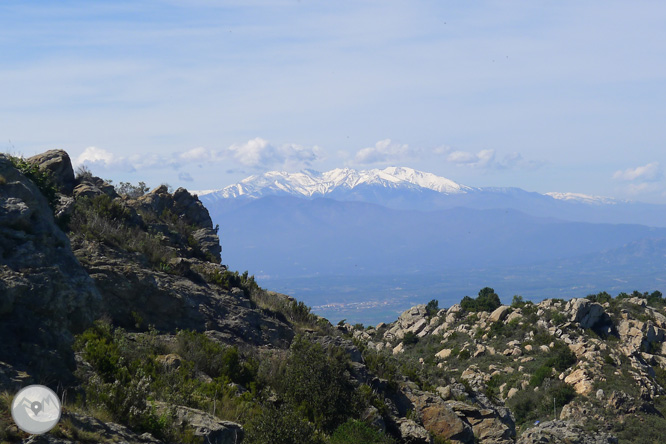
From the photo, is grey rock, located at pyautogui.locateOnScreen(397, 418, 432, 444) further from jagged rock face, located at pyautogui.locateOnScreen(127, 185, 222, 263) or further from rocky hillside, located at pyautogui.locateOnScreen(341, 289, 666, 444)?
jagged rock face, located at pyautogui.locateOnScreen(127, 185, 222, 263)

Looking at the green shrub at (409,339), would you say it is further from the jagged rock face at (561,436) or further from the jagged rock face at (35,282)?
the jagged rock face at (35,282)

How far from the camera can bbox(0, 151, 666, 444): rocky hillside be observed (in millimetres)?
8078

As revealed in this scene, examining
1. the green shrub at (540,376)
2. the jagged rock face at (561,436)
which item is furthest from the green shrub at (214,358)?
the green shrub at (540,376)

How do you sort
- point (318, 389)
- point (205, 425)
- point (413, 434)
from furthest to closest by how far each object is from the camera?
point (413, 434) < point (318, 389) < point (205, 425)

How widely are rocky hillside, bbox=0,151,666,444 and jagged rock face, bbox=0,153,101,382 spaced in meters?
0.02

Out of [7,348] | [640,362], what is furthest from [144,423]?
[640,362]

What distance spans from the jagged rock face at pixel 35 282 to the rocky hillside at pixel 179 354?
18mm

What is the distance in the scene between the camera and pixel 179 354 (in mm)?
12812

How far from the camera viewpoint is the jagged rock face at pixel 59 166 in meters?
18.3

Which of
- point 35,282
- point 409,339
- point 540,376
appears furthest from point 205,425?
point 409,339

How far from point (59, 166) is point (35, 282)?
11740 mm

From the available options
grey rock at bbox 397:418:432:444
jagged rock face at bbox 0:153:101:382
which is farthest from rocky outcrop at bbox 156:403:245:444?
grey rock at bbox 397:418:432:444

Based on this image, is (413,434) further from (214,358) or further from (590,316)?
(590,316)

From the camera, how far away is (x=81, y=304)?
8.88 m
